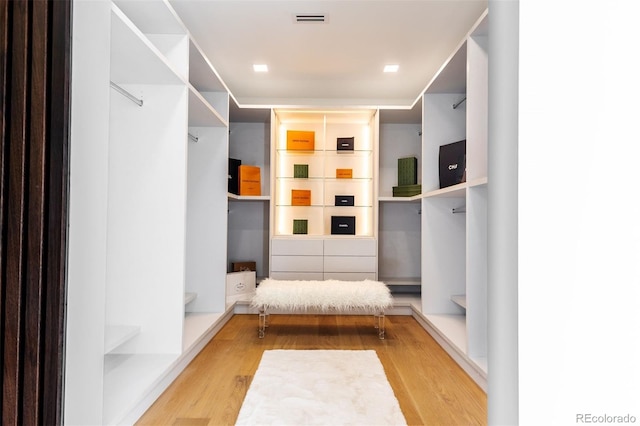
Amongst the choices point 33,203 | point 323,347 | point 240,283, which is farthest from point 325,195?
point 33,203

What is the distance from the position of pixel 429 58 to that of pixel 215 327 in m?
2.65

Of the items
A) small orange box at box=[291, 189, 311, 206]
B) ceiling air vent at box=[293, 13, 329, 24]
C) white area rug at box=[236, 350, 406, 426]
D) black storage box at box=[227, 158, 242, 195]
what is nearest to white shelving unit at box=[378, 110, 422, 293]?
small orange box at box=[291, 189, 311, 206]

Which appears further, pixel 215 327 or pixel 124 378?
pixel 215 327

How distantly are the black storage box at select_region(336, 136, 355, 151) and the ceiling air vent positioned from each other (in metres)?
Answer: 1.59

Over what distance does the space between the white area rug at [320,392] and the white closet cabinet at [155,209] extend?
469 millimetres

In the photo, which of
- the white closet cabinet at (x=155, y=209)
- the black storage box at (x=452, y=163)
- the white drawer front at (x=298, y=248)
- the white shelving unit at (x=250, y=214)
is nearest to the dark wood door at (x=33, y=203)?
the white closet cabinet at (x=155, y=209)

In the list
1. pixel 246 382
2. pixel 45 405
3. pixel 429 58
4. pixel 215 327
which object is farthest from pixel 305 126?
pixel 45 405

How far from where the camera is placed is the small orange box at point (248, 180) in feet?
12.8

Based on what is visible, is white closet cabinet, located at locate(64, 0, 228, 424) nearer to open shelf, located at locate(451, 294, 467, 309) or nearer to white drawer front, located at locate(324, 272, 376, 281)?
white drawer front, located at locate(324, 272, 376, 281)
